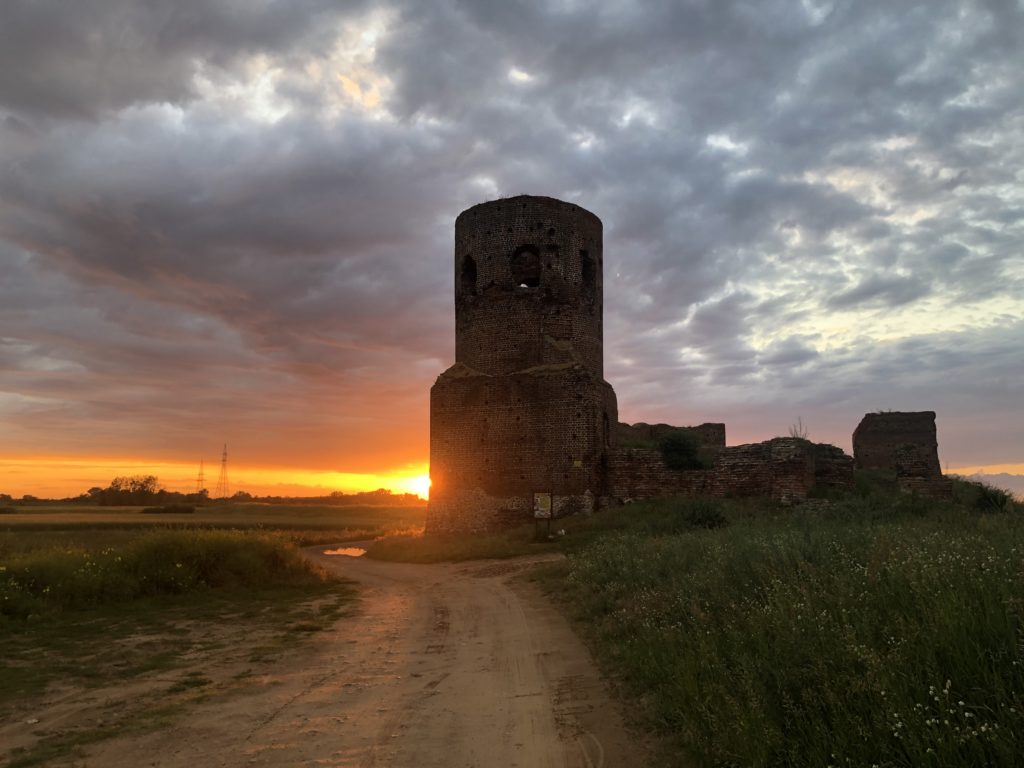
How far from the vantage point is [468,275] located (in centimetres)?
2630

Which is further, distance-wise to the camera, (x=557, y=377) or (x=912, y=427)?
(x=912, y=427)

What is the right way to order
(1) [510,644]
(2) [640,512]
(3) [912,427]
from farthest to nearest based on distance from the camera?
(3) [912,427]
(2) [640,512]
(1) [510,644]

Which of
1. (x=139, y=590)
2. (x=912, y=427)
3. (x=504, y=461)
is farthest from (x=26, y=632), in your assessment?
(x=912, y=427)

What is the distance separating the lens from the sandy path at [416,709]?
16.3ft

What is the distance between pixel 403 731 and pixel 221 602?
8.03m

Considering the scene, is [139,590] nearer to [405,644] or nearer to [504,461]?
[405,644]

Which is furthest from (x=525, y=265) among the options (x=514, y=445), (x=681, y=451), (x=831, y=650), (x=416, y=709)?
(x=831, y=650)

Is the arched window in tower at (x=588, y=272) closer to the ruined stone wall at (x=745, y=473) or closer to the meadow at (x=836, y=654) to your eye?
the ruined stone wall at (x=745, y=473)

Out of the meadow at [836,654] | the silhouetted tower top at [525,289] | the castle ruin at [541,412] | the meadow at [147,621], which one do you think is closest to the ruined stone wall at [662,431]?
the castle ruin at [541,412]

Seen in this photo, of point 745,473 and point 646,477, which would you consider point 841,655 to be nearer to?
point 745,473

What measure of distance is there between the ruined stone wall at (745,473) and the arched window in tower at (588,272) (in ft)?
22.9

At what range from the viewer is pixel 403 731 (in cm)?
544

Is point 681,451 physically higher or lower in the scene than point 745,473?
higher

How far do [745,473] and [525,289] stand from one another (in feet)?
33.8
